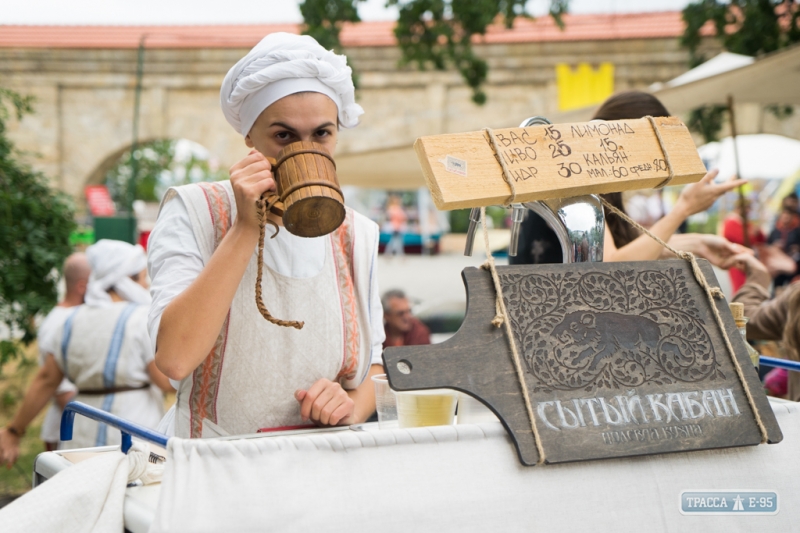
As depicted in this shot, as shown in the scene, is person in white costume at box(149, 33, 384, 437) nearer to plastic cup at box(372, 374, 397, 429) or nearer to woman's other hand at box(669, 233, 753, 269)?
plastic cup at box(372, 374, 397, 429)

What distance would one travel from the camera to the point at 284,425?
1188 mm

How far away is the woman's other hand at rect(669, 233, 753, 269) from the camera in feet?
5.96

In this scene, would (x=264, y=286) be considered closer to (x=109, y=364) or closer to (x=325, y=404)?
(x=325, y=404)

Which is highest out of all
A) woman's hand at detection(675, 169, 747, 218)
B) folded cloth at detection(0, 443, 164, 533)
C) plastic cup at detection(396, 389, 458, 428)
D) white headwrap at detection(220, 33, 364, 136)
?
white headwrap at detection(220, 33, 364, 136)

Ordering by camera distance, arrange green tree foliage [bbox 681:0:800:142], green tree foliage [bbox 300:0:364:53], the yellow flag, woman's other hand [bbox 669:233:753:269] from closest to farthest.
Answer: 1. woman's other hand [bbox 669:233:753:269]
2. green tree foliage [bbox 681:0:800:142]
3. green tree foliage [bbox 300:0:364:53]
4. the yellow flag

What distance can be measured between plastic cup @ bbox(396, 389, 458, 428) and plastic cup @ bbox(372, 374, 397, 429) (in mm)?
102

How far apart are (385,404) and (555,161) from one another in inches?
17.4

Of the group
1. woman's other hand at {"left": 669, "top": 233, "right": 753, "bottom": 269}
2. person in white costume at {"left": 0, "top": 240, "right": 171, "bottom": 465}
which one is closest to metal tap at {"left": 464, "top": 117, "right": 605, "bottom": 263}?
woman's other hand at {"left": 669, "top": 233, "right": 753, "bottom": 269}

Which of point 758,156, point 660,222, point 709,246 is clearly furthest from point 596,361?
point 758,156

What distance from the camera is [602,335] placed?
89cm

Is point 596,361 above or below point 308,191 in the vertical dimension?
below

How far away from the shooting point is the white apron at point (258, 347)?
1169 mm

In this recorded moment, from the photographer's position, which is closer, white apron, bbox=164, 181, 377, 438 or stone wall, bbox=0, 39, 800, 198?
white apron, bbox=164, 181, 377, 438

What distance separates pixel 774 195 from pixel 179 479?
16.4m
